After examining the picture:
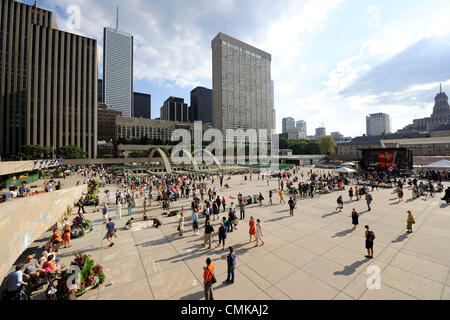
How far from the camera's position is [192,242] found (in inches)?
393

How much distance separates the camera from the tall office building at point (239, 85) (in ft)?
482

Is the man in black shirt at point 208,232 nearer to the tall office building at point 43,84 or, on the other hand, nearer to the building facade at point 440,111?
the tall office building at point 43,84

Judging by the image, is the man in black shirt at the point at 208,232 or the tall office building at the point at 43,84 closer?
the man in black shirt at the point at 208,232

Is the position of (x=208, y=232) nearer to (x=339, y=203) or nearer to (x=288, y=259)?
(x=288, y=259)

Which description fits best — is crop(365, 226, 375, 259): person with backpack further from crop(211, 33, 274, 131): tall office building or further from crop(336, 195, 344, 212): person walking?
crop(211, 33, 274, 131): tall office building

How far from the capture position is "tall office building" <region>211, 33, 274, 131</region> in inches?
5787

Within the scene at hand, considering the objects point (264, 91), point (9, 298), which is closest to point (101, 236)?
point (9, 298)

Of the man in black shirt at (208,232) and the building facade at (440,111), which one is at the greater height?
the building facade at (440,111)

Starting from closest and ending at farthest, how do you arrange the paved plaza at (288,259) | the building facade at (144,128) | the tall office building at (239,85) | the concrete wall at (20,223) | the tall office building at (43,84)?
the concrete wall at (20,223), the paved plaza at (288,259), the tall office building at (43,84), the building facade at (144,128), the tall office building at (239,85)

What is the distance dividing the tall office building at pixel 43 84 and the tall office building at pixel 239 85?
270 feet

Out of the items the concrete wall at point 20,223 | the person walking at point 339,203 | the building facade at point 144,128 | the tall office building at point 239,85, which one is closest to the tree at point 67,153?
the building facade at point 144,128

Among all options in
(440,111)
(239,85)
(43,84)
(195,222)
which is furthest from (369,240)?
(440,111)

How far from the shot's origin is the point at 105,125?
456 ft
